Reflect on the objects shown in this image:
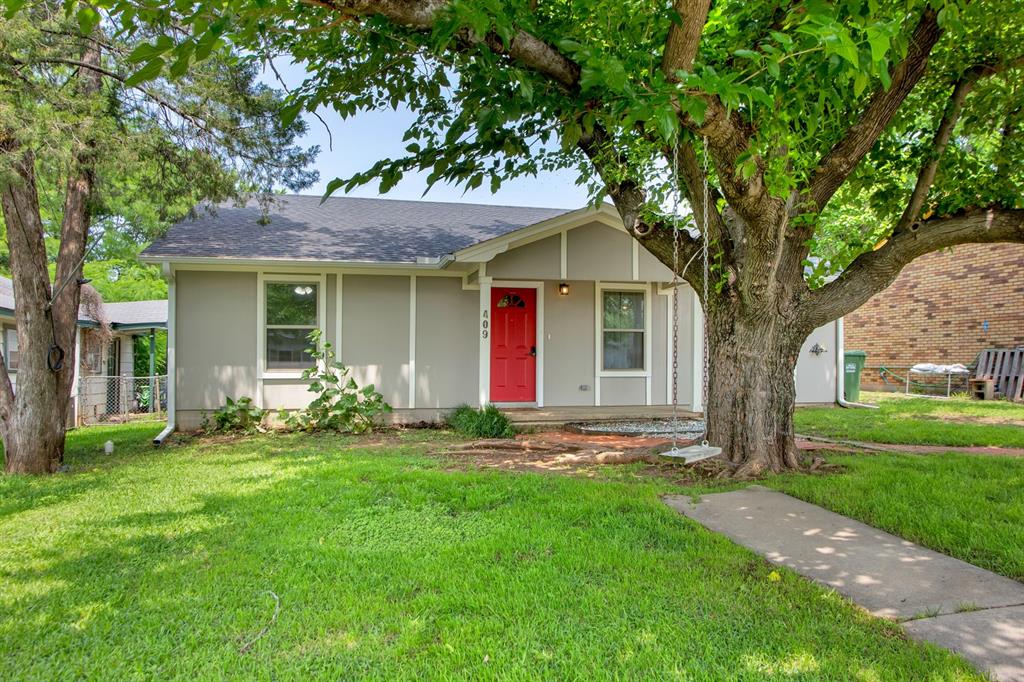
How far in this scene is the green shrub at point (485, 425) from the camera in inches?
318

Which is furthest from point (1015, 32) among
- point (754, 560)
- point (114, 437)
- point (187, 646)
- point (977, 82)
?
point (114, 437)

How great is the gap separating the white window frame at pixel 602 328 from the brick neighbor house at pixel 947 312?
7051mm

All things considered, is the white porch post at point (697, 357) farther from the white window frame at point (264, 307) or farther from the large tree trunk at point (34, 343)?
the large tree trunk at point (34, 343)

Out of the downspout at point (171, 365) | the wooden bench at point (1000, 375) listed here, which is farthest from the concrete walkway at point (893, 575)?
the wooden bench at point (1000, 375)

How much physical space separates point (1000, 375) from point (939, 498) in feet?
36.6

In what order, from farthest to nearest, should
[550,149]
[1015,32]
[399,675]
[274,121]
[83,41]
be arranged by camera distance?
[274,121], [550,149], [83,41], [1015,32], [399,675]

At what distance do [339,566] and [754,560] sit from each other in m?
2.36

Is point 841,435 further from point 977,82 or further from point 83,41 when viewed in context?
point 83,41

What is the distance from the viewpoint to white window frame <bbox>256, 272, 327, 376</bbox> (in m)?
9.02

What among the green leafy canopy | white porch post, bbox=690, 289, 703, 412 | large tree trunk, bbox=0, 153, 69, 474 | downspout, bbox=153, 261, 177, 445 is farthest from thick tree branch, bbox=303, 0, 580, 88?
white porch post, bbox=690, 289, 703, 412

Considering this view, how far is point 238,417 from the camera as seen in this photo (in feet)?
28.2

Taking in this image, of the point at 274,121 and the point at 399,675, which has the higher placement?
the point at 274,121

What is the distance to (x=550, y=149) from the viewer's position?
6562 millimetres

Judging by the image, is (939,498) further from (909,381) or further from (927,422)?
(909,381)
